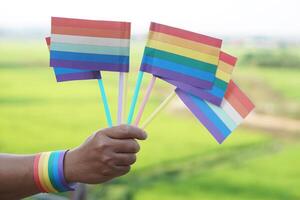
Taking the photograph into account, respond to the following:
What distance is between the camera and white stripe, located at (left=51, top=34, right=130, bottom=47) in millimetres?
629

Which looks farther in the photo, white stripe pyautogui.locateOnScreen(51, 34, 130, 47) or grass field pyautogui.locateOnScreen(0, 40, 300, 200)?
grass field pyautogui.locateOnScreen(0, 40, 300, 200)

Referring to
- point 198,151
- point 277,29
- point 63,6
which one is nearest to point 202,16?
point 277,29

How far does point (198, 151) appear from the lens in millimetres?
1675

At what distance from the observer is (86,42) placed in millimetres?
632

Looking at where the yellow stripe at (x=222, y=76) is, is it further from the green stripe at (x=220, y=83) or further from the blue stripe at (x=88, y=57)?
the blue stripe at (x=88, y=57)

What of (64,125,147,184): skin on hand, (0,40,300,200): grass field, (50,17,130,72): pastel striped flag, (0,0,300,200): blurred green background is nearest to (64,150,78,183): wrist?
(64,125,147,184): skin on hand

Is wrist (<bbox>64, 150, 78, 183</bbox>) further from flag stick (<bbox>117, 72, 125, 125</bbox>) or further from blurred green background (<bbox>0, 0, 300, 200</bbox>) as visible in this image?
blurred green background (<bbox>0, 0, 300, 200</bbox>)

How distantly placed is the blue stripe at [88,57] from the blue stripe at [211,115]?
99 mm

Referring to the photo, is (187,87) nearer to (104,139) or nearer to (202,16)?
(104,139)

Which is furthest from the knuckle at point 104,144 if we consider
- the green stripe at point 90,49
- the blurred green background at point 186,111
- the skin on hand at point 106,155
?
the blurred green background at point 186,111

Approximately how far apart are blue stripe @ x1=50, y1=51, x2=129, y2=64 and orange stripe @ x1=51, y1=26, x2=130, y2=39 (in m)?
0.02

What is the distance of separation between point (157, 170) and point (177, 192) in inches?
3.6

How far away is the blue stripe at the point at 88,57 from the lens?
63 centimetres

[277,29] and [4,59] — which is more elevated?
[277,29]
